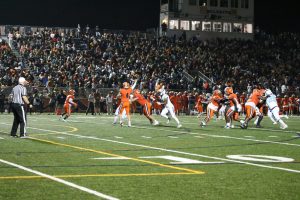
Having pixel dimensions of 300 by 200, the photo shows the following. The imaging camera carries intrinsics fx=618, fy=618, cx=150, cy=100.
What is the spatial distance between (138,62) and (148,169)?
115ft

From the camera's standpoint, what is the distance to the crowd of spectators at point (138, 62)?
40438mm

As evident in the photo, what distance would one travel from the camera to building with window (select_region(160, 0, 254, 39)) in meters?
60.6

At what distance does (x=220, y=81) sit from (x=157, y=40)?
8.37 m

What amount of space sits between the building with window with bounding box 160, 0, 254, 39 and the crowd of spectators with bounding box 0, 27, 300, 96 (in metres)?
A: 3.97

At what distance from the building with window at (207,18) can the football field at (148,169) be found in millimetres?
44573

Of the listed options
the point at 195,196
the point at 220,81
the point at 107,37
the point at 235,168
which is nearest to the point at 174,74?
the point at 220,81

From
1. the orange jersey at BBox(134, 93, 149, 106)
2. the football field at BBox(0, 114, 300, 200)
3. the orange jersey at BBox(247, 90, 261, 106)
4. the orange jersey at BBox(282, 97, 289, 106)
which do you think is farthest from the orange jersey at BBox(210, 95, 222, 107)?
the orange jersey at BBox(282, 97, 289, 106)

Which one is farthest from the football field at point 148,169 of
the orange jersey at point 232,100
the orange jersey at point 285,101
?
the orange jersey at point 285,101

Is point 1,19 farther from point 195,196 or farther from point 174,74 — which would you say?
point 195,196

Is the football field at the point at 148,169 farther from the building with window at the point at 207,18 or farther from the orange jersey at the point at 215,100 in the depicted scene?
the building with window at the point at 207,18

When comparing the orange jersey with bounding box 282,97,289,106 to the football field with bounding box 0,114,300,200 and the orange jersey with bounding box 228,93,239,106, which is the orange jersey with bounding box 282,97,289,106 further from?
the football field with bounding box 0,114,300,200

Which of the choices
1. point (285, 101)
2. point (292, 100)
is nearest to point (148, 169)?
point (285, 101)

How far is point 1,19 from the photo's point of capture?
5509cm

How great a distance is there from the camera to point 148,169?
33.8 ft
